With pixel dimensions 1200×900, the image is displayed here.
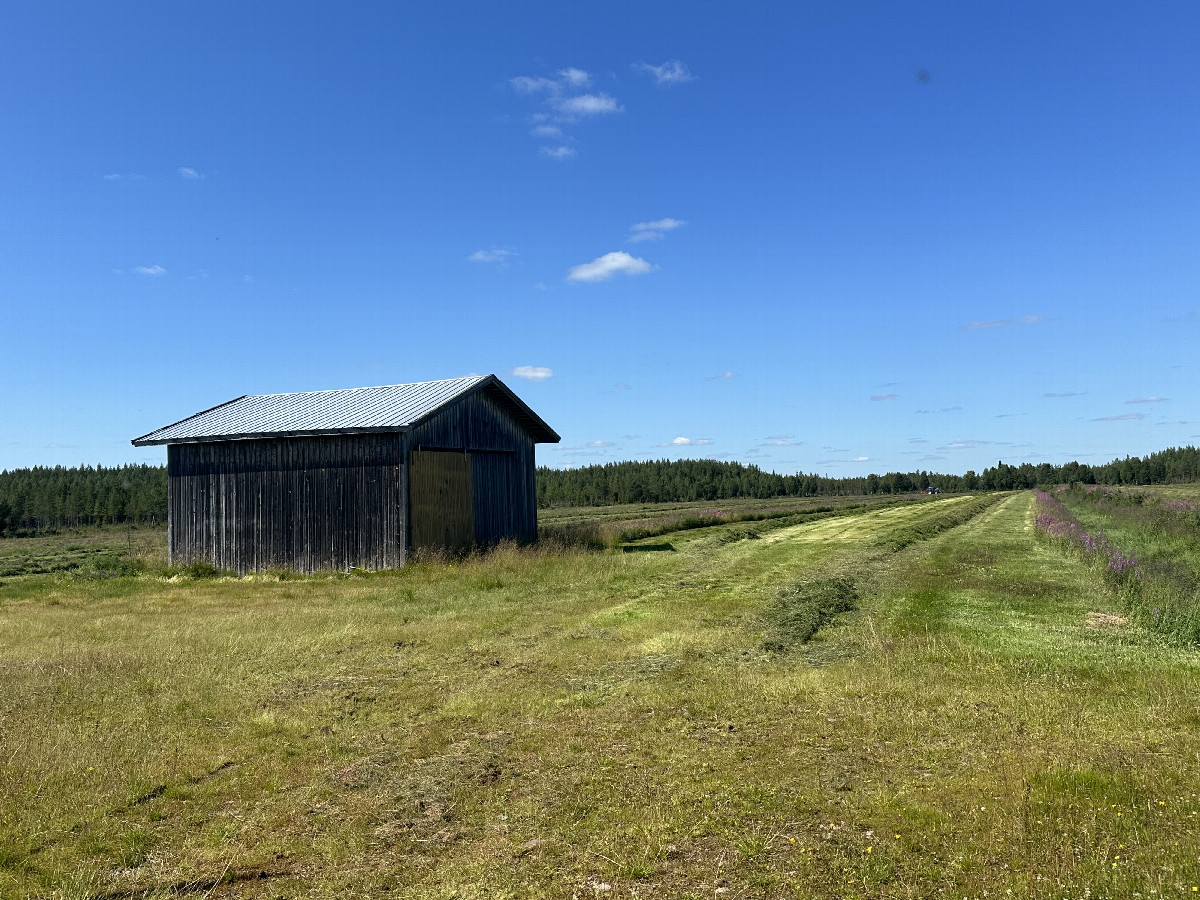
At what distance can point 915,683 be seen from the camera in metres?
8.67

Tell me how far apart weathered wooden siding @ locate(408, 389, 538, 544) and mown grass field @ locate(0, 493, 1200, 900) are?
10.8m

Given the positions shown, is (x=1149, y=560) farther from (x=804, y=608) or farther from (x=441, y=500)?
(x=441, y=500)

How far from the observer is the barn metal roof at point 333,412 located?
23517 millimetres

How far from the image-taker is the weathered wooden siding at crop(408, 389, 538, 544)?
2458cm

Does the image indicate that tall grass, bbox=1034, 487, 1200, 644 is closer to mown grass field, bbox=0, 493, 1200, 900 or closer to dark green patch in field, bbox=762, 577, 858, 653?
mown grass field, bbox=0, 493, 1200, 900

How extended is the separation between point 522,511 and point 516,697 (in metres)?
20.0

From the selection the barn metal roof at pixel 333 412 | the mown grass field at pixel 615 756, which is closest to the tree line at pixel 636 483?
the barn metal roof at pixel 333 412

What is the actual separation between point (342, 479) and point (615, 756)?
1848 cm

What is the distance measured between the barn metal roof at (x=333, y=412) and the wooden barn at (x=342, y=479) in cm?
7

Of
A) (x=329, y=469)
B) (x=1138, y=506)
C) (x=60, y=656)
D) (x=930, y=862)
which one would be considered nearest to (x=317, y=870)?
(x=930, y=862)

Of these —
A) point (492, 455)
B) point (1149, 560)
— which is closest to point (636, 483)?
point (492, 455)

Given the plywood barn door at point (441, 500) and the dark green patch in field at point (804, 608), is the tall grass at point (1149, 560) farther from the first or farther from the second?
the plywood barn door at point (441, 500)

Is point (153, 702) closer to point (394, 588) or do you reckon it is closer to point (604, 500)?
point (394, 588)

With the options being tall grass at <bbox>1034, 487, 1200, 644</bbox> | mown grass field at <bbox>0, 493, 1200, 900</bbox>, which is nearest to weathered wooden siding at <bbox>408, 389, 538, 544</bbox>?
mown grass field at <bbox>0, 493, 1200, 900</bbox>
